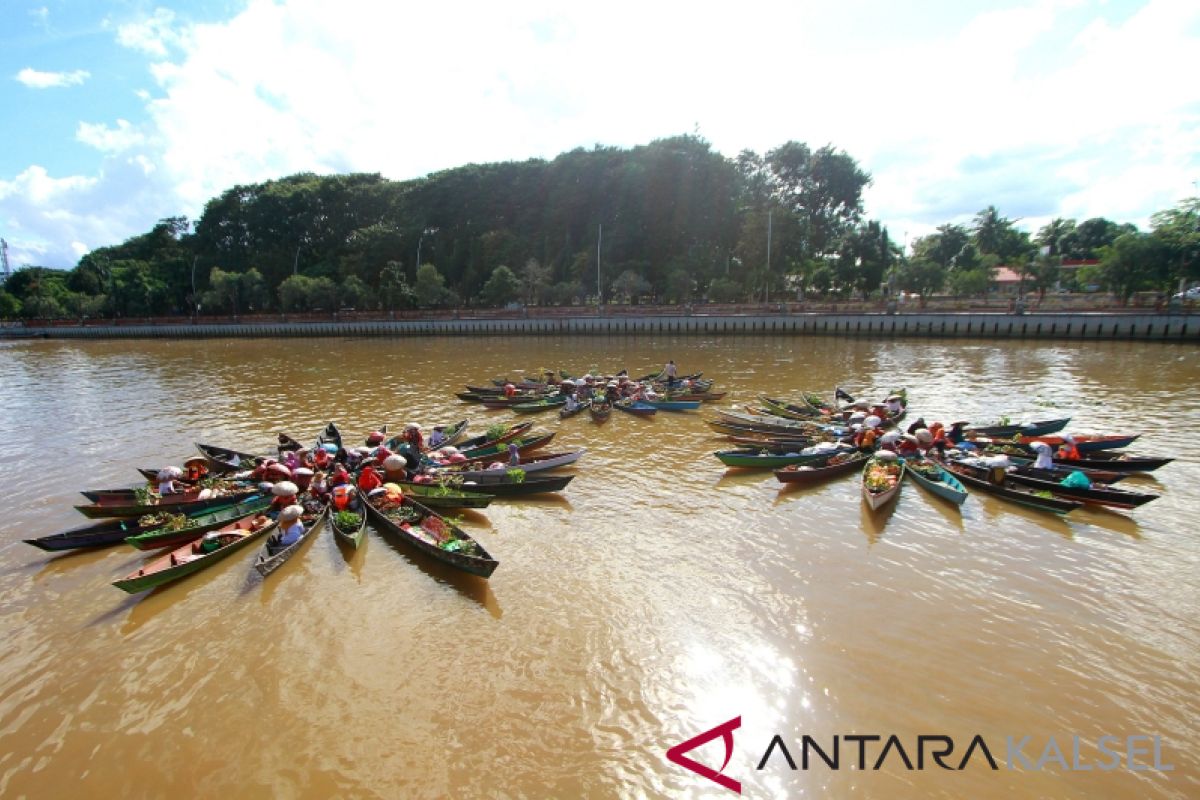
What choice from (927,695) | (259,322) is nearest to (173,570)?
(927,695)

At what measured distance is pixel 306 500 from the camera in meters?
15.8

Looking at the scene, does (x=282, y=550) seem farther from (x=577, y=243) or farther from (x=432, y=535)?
(x=577, y=243)

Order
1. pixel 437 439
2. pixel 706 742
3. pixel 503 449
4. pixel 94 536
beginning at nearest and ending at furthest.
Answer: pixel 706 742, pixel 94 536, pixel 503 449, pixel 437 439

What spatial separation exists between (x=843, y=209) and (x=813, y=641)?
80.9m

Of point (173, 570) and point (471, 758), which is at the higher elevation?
point (173, 570)

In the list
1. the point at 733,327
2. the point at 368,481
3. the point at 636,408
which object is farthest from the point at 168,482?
the point at 733,327

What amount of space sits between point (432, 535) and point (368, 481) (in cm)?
344

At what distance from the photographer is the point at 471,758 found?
27.3 ft

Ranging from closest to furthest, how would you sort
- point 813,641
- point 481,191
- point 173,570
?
point 813,641 → point 173,570 → point 481,191

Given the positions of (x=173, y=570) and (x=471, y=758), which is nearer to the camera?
(x=471, y=758)

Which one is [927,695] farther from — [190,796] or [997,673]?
[190,796]

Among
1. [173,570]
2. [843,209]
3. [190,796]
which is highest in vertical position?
[843,209]

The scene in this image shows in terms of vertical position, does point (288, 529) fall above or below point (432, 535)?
above

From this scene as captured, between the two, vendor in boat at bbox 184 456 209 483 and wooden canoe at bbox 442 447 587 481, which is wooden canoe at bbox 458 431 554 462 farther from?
vendor in boat at bbox 184 456 209 483
